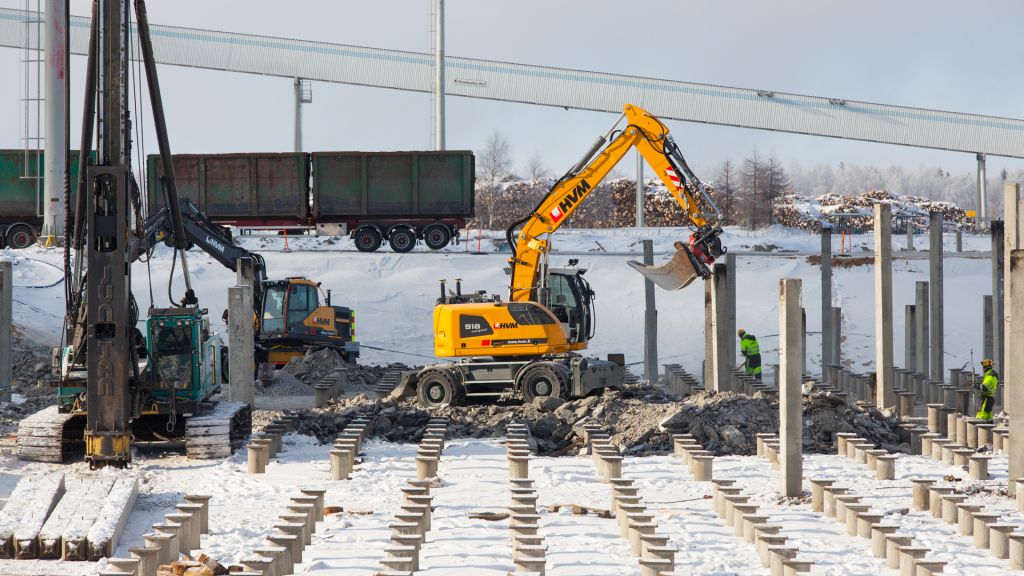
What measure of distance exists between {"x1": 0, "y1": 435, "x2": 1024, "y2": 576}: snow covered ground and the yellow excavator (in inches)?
108

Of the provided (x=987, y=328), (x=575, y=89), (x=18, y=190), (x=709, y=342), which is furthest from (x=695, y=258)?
(x=575, y=89)

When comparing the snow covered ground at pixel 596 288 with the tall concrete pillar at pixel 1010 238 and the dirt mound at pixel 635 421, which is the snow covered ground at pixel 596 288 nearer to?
the dirt mound at pixel 635 421

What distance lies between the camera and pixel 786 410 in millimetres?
12078

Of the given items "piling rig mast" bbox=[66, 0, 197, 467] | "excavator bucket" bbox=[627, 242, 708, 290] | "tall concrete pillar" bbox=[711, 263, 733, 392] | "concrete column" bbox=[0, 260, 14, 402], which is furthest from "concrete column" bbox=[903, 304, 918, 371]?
"concrete column" bbox=[0, 260, 14, 402]

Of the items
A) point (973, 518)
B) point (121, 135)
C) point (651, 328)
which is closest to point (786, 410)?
point (973, 518)

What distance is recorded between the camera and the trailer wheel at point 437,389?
740 inches

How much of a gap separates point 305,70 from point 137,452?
1085 inches

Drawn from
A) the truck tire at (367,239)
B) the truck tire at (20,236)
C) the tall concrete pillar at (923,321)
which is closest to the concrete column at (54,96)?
the truck tire at (20,236)

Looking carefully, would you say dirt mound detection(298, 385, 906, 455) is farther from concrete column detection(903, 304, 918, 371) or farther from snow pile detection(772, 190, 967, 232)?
snow pile detection(772, 190, 967, 232)

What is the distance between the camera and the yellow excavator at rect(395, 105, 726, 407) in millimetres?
18500

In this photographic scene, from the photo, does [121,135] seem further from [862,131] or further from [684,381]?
[862,131]

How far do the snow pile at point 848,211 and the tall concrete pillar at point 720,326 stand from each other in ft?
99.1

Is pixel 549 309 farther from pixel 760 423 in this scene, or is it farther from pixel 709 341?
pixel 760 423

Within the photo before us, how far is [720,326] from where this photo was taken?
742 inches
